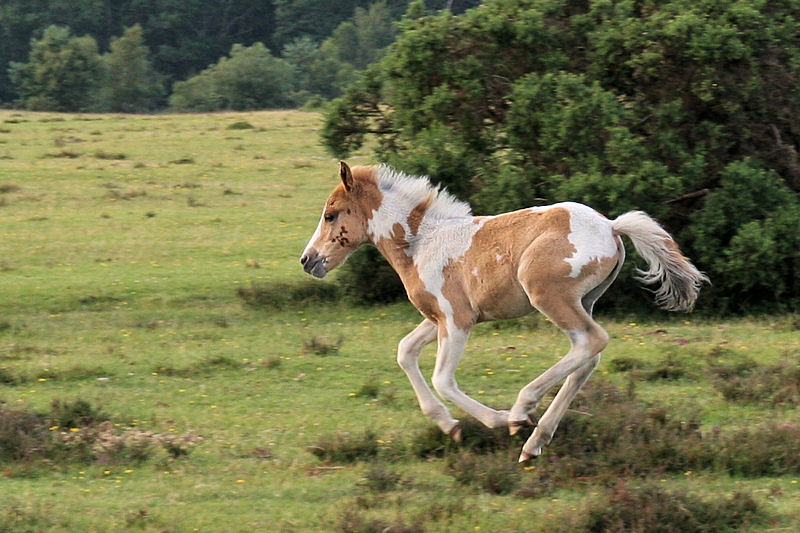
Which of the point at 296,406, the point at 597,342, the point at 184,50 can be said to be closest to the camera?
the point at 597,342

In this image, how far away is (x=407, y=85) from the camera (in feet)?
49.1

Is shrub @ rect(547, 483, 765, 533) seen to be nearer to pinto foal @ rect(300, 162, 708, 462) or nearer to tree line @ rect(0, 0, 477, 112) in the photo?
pinto foal @ rect(300, 162, 708, 462)

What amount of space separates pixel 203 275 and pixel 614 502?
10.4 m

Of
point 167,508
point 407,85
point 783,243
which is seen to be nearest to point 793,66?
point 783,243

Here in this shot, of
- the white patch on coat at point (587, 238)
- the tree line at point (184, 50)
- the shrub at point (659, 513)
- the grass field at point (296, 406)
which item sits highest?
the white patch on coat at point (587, 238)

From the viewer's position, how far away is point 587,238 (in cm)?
758

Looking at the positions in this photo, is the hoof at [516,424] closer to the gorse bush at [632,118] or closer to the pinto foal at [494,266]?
the pinto foal at [494,266]

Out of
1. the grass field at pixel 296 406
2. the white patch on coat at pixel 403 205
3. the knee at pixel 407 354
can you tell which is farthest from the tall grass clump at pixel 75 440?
the white patch on coat at pixel 403 205

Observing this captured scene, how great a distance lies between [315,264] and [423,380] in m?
1.22

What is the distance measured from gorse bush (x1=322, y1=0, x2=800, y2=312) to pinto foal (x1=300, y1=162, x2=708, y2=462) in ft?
16.0

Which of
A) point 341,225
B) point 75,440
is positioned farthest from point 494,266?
point 75,440

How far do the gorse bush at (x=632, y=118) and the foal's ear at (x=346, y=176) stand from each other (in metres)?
4.94

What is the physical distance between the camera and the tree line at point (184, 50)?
52094 millimetres

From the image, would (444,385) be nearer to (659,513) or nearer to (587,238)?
(587,238)
